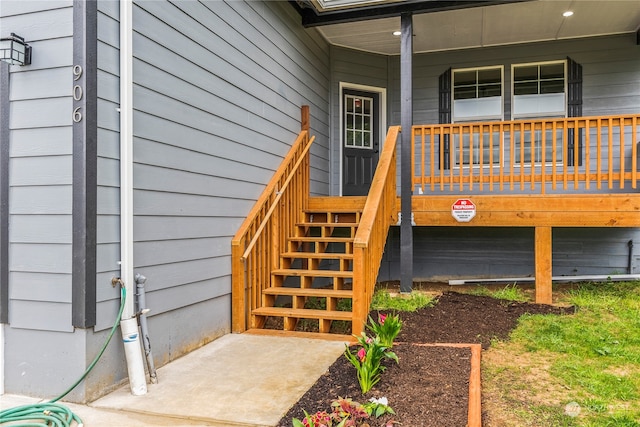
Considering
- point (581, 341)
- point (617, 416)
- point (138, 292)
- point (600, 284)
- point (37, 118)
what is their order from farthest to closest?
point (600, 284), point (581, 341), point (138, 292), point (37, 118), point (617, 416)

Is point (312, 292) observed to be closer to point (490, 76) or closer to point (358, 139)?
point (358, 139)

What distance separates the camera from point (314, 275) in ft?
14.0

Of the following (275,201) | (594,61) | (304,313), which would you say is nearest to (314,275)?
(304,313)

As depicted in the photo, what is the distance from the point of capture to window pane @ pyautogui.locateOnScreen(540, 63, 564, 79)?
655 cm

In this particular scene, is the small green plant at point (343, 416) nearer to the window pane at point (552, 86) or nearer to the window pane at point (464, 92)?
the window pane at point (464, 92)

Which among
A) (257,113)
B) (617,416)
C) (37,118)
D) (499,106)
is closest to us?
(617,416)

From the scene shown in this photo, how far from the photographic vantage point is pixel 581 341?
3643mm

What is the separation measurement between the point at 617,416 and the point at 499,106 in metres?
5.17

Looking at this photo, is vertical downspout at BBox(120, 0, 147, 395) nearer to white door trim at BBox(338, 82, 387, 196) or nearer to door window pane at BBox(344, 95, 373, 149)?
white door trim at BBox(338, 82, 387, 196)

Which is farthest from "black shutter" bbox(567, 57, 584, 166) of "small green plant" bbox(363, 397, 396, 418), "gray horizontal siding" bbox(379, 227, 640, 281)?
"small green plant" bbox(363, 397, 396, 418)

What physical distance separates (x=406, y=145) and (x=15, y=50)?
3.79 m

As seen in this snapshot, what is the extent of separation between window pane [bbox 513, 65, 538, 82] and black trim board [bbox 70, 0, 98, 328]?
5.87 meters

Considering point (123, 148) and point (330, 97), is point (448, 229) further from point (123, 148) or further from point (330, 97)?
point (123, 148)

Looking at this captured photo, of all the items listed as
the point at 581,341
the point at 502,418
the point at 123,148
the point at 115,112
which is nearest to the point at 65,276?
the point at 123,148
